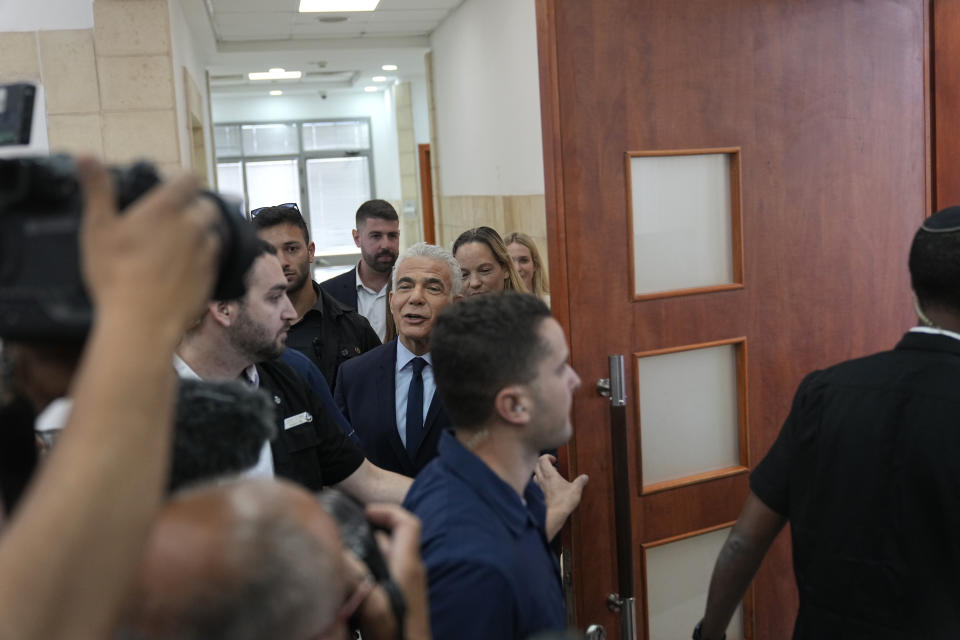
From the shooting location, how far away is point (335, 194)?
15109mm

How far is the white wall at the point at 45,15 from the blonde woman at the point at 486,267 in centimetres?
214

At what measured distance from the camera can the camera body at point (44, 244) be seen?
0.62 meters

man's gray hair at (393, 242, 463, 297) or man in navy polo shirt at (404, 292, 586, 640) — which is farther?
man's gray hair at (393, 242, 463, 297)

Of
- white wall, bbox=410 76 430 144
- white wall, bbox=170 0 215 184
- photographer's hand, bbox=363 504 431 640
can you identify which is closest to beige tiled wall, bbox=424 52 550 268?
white wall, bbox=170 0 215 184

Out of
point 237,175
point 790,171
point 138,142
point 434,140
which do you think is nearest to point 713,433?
point 790,171

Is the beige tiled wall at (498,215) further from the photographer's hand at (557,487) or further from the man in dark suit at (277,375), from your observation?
the man in dark suit at (277,375)

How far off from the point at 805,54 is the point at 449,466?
74.1 inches

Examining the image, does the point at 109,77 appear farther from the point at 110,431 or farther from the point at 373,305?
the point at 110,431

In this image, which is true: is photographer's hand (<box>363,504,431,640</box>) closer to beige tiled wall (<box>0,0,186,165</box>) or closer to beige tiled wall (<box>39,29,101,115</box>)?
beige tiled wall (<box>0,0,186,165</box>)

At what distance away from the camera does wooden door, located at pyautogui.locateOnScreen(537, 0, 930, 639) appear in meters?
2.42

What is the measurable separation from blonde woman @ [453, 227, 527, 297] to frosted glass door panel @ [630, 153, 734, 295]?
0.83 m

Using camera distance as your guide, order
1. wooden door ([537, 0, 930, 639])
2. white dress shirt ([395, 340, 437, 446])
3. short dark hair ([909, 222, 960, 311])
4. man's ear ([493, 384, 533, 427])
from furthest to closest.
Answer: white dress shirt ([395, 340, 437, 446])
wooden door ([537, 0, 930, 639])
short dark hair ([909, 222, 960, 311])
man's ear ([493, 384, 533, 427])

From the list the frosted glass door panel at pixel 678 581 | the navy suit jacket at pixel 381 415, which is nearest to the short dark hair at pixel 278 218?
the navy suit jacket at pixel 381 415

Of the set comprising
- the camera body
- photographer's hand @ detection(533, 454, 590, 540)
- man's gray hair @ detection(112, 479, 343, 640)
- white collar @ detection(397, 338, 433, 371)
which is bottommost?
photographer's hand @ detection(533, 454, 590, 540)
